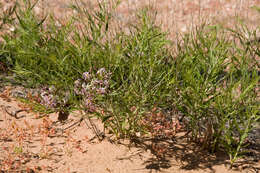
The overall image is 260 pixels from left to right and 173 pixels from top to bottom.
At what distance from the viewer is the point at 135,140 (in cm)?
297

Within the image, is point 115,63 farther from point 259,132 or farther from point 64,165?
point 259,132

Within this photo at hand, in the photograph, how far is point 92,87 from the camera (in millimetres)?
2883

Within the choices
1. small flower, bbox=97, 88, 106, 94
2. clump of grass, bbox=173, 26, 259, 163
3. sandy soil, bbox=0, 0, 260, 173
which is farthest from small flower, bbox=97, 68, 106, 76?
clump of grass, bbox=173, 26, 259, 163

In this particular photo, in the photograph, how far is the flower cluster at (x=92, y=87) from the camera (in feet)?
9.34

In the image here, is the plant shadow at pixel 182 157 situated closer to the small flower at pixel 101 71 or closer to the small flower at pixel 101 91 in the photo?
the small flower at pixel 101 91

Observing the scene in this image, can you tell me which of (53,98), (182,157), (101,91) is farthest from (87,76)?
(182,157)

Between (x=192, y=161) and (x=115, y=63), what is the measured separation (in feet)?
3.76

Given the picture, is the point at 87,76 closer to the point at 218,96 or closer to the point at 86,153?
the point at 86,153

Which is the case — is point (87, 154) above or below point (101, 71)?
below

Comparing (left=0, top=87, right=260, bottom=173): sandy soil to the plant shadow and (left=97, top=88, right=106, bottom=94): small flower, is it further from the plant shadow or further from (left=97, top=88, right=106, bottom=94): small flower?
(left=97, top=88, right=106, bottom=94): small flower

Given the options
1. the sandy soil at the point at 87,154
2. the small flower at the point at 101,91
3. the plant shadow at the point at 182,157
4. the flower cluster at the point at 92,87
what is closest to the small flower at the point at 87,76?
the flower cluster at the point at 92,87

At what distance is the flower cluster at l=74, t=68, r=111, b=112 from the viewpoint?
2.85 meters

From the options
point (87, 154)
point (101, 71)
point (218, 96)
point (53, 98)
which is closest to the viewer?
point (218, 96)

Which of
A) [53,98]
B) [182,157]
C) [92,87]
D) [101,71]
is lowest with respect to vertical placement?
[182,157]
